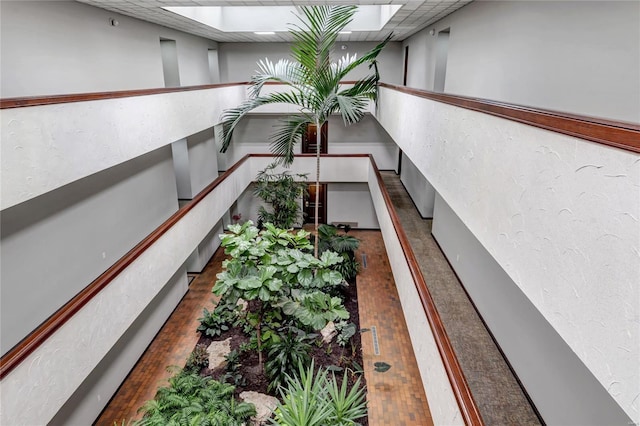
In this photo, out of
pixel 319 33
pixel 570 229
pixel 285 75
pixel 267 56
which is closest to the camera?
pixel 570 229

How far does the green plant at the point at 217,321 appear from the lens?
8344mm

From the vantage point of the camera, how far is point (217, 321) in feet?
28.0

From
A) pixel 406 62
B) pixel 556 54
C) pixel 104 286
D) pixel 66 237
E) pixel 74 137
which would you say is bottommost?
pixel 104 286

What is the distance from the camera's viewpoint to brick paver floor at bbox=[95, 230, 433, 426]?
251 inches

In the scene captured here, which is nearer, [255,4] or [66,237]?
[66,237]

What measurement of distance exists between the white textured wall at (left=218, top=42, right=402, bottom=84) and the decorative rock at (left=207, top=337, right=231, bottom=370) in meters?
9.62

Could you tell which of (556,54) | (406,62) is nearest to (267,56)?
(406,62)

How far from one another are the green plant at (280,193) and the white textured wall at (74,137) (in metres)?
5.17

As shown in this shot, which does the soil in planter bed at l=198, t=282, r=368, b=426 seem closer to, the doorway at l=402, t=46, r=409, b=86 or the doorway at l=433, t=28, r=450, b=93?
the doorway at l=433, t=28, r=450, b=93

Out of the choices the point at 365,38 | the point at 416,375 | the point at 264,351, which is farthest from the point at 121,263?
the point at 365,38

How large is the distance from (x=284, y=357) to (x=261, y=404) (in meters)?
0.82

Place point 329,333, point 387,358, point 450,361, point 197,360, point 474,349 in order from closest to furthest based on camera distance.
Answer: point 450,361 < point 474,349 < point 197,360 < point 387,358 < point 329,333

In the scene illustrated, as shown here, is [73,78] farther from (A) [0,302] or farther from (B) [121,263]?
(A) [0,302]

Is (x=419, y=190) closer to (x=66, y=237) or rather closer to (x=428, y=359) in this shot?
(x=428, y=359)
